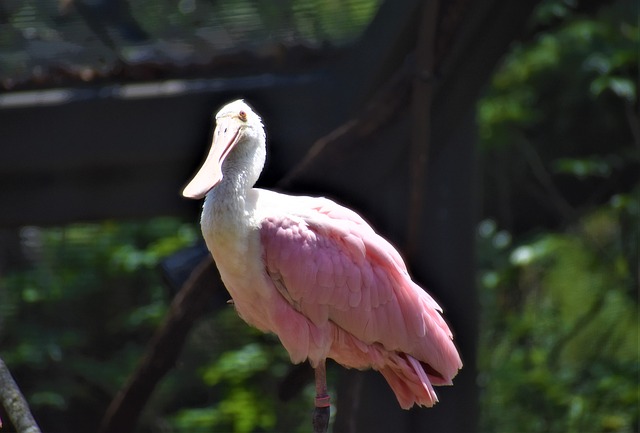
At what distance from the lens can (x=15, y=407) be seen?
2.42m

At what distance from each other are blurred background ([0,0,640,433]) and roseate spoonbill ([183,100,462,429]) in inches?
24.0

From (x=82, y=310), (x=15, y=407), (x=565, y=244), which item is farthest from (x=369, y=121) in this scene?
(x=565, y=244)

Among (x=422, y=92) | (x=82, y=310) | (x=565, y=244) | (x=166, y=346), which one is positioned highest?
(x=422, y=92)

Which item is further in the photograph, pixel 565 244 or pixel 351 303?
pixel 565 244

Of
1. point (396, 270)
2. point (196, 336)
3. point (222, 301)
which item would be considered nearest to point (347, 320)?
point (396, 270)

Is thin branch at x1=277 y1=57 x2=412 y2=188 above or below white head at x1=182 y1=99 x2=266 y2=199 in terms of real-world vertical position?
below

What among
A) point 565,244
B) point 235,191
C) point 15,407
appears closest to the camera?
point 15,407

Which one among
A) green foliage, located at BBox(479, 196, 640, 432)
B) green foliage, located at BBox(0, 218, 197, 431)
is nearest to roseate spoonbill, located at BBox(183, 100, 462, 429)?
green foliage, located at BBox(0, 218, 197, 431)

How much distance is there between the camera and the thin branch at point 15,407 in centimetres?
240

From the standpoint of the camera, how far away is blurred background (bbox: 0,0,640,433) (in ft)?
12.1

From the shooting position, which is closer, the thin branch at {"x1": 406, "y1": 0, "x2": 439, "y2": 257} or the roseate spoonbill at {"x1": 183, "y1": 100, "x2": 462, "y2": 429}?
the roseate spoonbill at {"x1": 183, "y1": 100, "x2": 462, "y2": 429}

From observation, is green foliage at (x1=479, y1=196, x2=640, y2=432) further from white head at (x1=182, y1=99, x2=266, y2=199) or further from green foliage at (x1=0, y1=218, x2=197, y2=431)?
white head at (x1=182, y1=99, x2=266, y2=199)

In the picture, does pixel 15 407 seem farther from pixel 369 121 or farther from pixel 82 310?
pixel 82 310

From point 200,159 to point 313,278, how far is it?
4.05 ft
